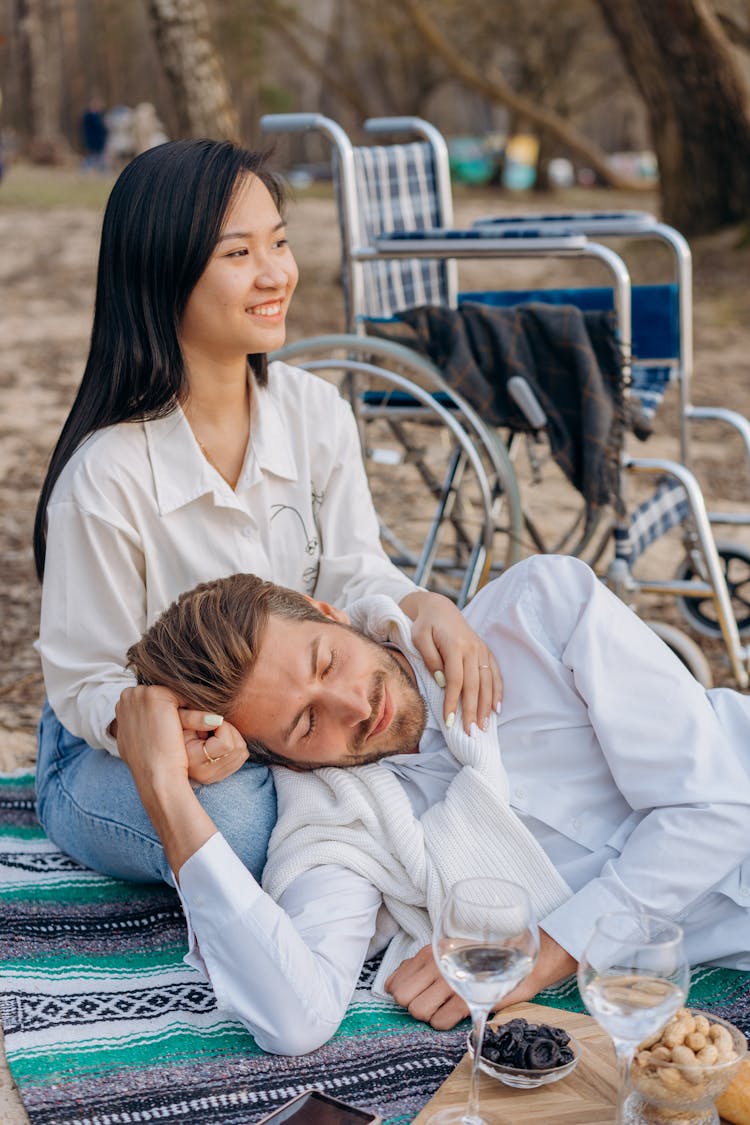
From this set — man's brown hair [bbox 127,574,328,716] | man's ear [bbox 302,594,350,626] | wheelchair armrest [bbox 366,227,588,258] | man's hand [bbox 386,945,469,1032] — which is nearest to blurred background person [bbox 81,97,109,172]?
wheelchair armrest [bbox 366,227,588,258]

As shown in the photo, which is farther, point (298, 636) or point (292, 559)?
point (292, 559)

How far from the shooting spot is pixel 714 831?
2158 millimetres

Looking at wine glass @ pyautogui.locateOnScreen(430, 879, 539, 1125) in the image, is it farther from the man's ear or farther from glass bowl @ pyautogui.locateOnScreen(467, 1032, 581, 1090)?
the man's ear

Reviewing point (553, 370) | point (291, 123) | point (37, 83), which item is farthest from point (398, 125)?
point (37, 83)

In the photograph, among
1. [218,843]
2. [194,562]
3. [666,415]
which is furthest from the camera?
[666,415]

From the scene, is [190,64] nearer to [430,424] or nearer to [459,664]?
[430,424]

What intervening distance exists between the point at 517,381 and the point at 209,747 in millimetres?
1741

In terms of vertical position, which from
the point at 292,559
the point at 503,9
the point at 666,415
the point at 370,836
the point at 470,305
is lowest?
the point at 666,415

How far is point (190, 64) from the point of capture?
7426mm

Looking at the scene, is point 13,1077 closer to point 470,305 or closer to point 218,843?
point 218,843

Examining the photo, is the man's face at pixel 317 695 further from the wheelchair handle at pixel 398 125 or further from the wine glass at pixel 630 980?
the wheelchair handle at pixel 398 125

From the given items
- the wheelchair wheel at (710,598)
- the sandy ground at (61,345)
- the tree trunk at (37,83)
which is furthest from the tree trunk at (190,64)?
the tree trunk at (37,83)

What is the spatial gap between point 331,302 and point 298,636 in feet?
25.7

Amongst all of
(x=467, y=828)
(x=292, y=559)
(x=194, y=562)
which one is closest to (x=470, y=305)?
(x=292, y=559)
